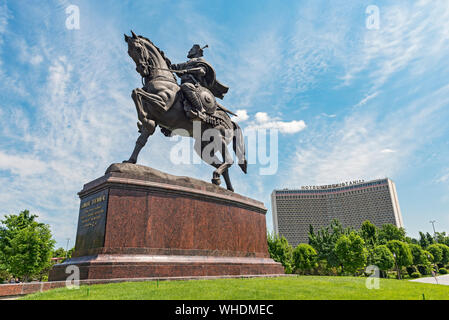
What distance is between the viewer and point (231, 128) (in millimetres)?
11930

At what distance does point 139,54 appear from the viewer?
955cm

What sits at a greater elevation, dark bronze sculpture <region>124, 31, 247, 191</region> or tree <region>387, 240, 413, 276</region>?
dark bronze sculpture <region>124, 31, 247, 191</region>

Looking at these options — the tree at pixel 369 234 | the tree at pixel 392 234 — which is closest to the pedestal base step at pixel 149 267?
the tree at pixel 369 234

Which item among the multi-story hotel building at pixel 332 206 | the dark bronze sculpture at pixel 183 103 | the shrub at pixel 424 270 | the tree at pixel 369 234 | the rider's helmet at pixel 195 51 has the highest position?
the multi-story hotel building at pixel 332 206

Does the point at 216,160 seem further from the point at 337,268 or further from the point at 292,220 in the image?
the point at 292,220

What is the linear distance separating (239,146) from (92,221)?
662 cm

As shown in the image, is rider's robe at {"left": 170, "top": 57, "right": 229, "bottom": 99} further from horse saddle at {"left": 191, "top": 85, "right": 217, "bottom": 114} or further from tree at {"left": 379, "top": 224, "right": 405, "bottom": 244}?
tree at {"left": 379, "top": 224, "right": 405, "bottom": 244}

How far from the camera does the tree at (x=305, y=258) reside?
4254cm

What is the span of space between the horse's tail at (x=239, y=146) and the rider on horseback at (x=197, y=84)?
60.5 inches

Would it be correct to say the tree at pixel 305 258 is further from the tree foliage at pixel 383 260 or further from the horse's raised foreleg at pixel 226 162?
the horse's raised foreleg at pixel 226 162

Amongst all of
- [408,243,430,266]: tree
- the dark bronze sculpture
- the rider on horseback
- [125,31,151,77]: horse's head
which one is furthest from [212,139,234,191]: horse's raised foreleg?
[408,243,430,266]: tree

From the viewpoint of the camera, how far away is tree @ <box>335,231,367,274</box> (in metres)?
37.6

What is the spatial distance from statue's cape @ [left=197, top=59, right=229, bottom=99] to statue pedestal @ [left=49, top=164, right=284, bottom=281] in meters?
4.46
